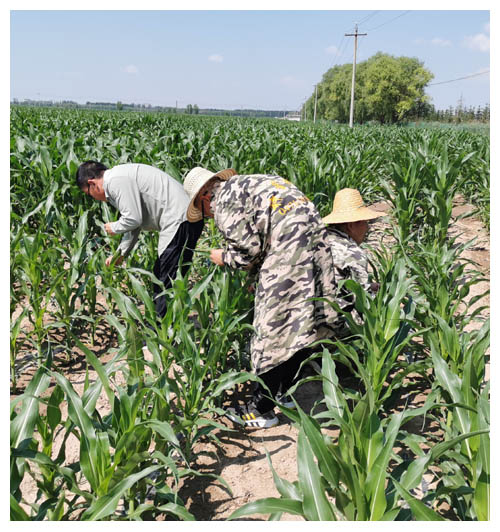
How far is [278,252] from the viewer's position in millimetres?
2191

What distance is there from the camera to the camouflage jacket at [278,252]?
2.18 metres

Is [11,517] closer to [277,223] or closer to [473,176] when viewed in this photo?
[277,223]

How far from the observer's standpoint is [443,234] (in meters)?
4.52

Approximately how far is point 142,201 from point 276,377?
1.48 m

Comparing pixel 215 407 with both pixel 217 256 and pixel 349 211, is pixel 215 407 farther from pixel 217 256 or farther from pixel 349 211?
pixel 349 211

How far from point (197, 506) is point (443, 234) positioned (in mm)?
3613

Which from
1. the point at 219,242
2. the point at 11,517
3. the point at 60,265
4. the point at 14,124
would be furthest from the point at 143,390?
the point at 14,124

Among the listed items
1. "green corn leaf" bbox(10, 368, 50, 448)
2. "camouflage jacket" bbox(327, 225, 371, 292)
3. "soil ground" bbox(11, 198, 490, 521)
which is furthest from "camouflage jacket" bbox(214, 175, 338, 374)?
"green corn leaf" bbox(10, 368, 50, 448)

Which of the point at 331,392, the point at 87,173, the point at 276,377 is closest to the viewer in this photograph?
the point at 331,392

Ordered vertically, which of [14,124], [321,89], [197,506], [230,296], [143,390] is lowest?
[197,506]

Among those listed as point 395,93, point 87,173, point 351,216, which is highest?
point 395,93

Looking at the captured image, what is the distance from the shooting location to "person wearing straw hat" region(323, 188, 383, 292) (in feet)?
8.08

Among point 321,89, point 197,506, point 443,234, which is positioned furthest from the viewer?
point 321,89

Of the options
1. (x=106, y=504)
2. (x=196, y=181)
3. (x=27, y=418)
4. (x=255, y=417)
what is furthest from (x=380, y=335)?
(x=27, y=418)
